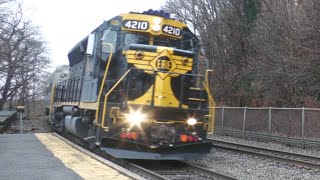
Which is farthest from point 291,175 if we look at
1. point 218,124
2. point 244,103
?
point 244,103

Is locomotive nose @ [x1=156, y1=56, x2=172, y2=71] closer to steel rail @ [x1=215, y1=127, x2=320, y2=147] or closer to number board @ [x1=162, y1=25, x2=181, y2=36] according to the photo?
number board @ [x1=162, y1=25, x2=181, y2=36]

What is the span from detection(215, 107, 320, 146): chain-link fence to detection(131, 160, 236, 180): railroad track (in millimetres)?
6939

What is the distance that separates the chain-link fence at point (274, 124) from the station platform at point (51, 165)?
30.7ft

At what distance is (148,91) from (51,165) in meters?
2.97

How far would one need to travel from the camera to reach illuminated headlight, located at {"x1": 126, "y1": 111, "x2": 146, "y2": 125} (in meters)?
10.3

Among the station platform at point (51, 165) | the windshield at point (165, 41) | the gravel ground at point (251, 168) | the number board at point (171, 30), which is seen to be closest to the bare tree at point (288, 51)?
the gravel ground at point (251, 168)

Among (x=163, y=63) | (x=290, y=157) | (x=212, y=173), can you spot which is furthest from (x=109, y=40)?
(x=290, y=157)

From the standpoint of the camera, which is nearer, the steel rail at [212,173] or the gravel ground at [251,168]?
the steel rail at [212,173]

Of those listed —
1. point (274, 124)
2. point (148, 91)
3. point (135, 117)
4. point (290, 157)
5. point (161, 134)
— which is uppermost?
point (148, 91)

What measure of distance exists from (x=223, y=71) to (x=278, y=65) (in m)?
8.95

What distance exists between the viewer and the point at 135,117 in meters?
10.3

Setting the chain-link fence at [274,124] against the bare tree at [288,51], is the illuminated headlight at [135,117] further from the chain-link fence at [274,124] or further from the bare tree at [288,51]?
the bare tree at [288,51]

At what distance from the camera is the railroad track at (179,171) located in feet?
31.7

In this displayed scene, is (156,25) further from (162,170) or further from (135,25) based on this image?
(162,170)
